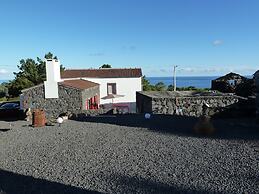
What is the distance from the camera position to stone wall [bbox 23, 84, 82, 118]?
25.7 meters

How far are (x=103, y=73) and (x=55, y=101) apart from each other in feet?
56.3

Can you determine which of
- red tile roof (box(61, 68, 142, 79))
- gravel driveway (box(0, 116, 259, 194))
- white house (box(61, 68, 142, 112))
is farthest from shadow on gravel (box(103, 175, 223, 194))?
red tile roof (box(61, 68, 142, 79))

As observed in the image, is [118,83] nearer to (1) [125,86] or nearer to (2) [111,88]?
(1) [125,86]

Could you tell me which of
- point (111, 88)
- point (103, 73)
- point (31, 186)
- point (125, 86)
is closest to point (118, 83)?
point (125, 86)

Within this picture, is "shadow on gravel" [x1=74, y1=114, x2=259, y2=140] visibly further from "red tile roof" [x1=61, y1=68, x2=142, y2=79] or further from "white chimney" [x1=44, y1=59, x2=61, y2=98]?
"red tile roof" [x1=61, y1=68, x2=142, y2=79]

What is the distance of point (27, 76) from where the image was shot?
46.7 metres

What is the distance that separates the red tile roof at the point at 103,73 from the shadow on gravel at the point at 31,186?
1315 inches

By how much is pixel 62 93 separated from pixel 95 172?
1774 cm

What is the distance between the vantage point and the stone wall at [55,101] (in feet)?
84.4

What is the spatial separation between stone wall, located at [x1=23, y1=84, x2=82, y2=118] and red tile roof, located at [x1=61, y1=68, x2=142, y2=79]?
15859mm

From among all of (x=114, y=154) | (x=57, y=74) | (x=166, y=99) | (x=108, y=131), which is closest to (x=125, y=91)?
(x=57, y=74)

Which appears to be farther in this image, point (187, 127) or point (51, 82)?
point (51, 82)

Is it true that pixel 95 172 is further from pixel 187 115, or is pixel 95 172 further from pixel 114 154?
pixel 187 115

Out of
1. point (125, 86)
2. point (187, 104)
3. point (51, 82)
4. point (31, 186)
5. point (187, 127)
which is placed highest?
point (51, 82)
